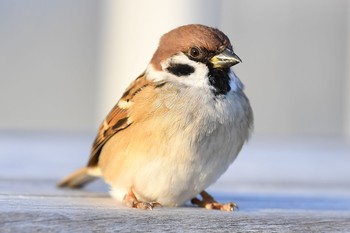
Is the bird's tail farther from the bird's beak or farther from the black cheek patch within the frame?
the bird's beak

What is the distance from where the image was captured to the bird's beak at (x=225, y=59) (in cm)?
256

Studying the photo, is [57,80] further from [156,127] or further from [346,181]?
[156,127]

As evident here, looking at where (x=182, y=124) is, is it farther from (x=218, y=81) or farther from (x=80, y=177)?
(x=80, y=177)

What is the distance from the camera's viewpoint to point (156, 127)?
2.54 m

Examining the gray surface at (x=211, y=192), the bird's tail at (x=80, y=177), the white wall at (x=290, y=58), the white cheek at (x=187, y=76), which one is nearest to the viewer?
the gray surface at (x=211, y=192)

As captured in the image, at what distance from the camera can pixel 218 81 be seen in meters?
2.66

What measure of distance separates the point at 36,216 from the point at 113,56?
357 centimetres

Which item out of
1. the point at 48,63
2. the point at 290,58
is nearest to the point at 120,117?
the point at 290,58

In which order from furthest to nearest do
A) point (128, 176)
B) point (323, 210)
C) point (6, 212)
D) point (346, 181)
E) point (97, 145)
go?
point (346, 181) < point (97, 145) < point (128, 176) < point (323, 210) < point (6, 212)

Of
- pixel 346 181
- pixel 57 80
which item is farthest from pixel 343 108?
pixel 346 181

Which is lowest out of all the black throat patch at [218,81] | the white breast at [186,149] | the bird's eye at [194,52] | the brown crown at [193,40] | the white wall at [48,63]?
the white breast at [186,149]

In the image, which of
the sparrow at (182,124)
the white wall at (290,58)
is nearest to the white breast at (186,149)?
the sparrow at (182,124)

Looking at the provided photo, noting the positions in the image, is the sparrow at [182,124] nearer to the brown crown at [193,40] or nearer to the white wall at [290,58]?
the brown crown at [193,40]

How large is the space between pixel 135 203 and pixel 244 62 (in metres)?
4.68
